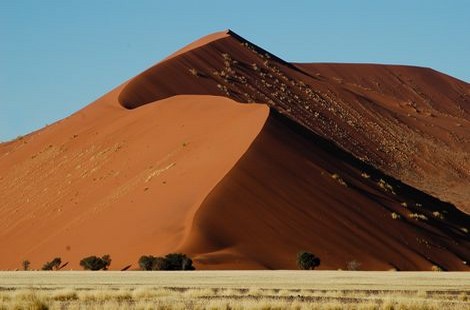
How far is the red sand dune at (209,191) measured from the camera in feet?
176

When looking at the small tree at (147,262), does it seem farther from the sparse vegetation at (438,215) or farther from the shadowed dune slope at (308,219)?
the sparse vegetation at (438,215)

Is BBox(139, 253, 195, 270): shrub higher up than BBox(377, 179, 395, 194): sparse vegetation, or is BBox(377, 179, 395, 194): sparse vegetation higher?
BBox(377, 179, 395, 194): sparse vegetation

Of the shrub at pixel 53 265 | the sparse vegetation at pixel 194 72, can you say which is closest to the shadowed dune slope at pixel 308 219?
the shrub at pixel 53 265

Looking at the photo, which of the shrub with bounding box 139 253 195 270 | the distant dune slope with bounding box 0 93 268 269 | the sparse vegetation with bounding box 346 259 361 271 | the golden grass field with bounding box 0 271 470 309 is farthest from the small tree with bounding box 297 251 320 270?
the golden grass field with bounding box 0 271 470 309

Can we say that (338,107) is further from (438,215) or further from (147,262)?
(147,262)

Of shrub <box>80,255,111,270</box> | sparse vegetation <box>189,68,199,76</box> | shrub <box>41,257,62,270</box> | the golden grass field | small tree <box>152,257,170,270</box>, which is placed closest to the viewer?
the golden grass field

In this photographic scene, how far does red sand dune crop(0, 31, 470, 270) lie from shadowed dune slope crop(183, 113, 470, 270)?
0.10m

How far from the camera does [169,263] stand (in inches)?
1880

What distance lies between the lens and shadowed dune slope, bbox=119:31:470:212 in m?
93.5

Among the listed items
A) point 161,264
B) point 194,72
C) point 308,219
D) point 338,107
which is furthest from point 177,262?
point 338,107

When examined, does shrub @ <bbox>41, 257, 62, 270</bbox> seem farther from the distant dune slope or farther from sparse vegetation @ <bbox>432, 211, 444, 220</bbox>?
sparse vegetation @ <bbox>432, 211, 444, 220</bbox>

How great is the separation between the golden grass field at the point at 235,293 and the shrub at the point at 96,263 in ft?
31.7

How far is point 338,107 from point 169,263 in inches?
2482

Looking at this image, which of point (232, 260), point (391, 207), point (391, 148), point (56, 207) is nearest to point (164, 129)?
point (56, 207)
